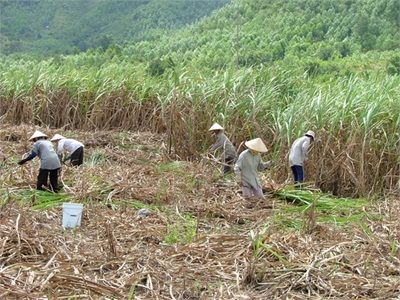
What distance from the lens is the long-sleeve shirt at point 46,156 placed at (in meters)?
7.05

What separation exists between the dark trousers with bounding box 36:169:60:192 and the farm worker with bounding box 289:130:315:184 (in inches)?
108

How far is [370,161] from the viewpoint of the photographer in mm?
7711

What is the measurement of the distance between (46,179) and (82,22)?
24.7m

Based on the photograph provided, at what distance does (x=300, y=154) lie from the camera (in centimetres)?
757

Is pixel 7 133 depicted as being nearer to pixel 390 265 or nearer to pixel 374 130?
pixel 374 130

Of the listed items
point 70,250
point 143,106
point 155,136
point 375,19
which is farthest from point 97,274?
point 375,19

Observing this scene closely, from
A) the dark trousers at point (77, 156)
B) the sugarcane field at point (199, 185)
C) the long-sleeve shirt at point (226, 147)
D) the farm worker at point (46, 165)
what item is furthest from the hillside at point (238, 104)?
the farm worker at point (46, 165)

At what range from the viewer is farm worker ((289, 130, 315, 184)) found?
24.8 ft

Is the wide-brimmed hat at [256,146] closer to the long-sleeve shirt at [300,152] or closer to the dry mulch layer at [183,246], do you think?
the dry mulch layer at [183,246]

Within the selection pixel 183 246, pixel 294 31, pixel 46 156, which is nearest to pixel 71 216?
pixel 183 246

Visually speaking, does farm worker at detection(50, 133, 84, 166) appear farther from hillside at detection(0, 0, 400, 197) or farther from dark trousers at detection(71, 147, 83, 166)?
hillside at detection(0, 0, 400, 197)

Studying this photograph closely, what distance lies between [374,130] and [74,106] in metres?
6.42

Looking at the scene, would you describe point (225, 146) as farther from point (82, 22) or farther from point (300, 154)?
point (82, 22)

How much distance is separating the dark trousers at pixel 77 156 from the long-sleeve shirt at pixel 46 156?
5.03ft
